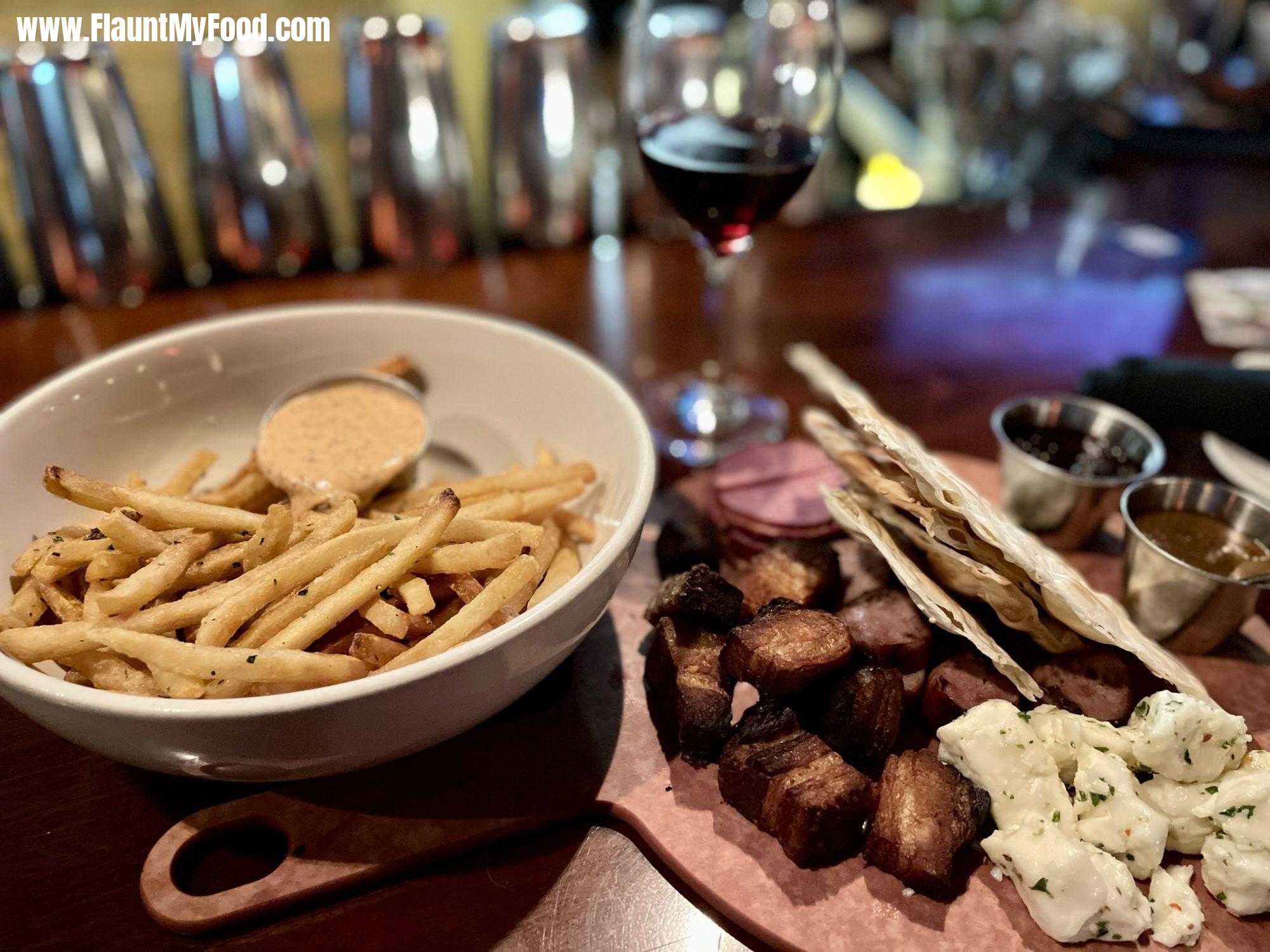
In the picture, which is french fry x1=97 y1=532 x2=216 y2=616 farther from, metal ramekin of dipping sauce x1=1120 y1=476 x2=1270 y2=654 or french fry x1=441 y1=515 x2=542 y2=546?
metal ramekin of dipping sauce x1=1120 y1=476 x2=1270 y2=654

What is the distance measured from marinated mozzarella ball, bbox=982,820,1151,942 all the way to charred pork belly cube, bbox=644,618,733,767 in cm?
54

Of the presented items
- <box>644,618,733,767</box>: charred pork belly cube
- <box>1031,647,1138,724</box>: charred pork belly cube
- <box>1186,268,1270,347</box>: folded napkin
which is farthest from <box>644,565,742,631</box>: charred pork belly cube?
<box>1186,268,1270,347</box>: folded napkin

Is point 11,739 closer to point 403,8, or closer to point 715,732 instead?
point 715,732

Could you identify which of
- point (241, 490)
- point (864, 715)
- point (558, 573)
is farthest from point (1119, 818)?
point (241, 490)

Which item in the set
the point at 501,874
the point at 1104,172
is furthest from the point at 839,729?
the point at 1104,172

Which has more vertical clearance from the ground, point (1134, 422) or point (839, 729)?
point (1134, 422)

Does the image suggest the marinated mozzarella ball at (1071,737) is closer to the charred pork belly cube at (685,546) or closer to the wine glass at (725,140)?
the charred pork belly cube at (685,546)

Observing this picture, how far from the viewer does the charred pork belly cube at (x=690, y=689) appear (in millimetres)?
1631

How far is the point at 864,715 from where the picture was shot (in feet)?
5.32

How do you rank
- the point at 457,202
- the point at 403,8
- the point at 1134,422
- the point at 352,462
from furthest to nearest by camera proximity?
the point at 403,8 < the point at 457,202 < the point at 1134,422 < the point at 352,462

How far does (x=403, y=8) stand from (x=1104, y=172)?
193 inches

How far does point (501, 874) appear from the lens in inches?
60.0

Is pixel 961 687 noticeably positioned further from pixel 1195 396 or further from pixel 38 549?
pixel 38 549

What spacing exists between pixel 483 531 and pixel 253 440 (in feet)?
3.48
